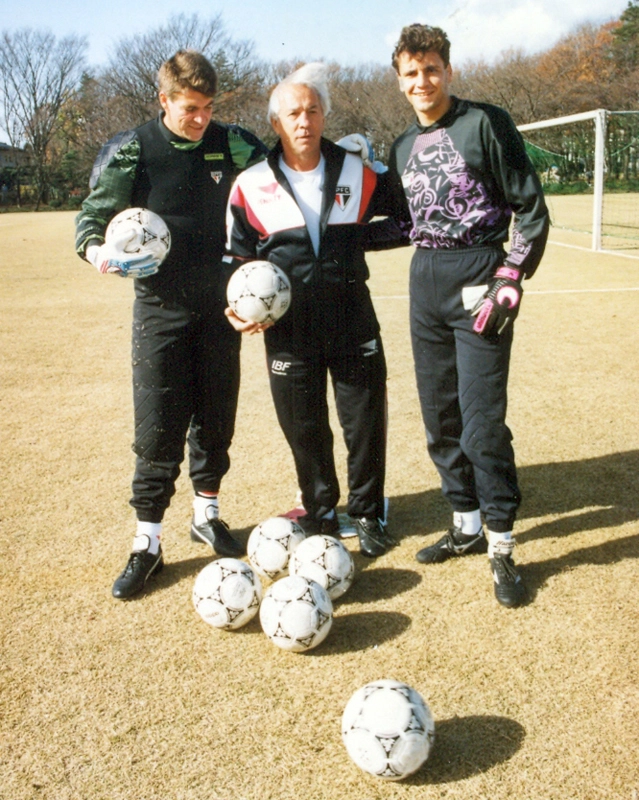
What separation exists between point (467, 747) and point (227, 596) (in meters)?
1.30

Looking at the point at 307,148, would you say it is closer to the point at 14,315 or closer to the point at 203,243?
the point at 203,243

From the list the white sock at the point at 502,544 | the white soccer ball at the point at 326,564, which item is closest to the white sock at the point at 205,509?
the white soccer ball at the point at 326,564

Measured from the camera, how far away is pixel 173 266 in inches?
164

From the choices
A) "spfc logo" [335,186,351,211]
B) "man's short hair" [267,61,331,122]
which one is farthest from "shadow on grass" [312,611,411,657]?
"man's short hair" [267,61,331,122]

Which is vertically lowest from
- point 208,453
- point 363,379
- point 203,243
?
point 208,453

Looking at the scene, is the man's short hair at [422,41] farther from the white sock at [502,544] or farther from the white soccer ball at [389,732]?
the white soccer ball at [389,732]

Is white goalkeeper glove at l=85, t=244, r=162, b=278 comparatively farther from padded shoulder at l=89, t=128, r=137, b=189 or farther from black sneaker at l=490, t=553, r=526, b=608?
black sneaker at l=490, t=553, r=526, b=608

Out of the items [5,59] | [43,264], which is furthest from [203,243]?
[5,59]

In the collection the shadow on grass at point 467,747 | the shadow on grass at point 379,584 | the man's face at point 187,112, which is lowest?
the shadow on grass at point 467,747

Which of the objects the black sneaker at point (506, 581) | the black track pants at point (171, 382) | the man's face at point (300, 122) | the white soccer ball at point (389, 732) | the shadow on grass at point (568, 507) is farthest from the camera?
the shadow on grass at point (568, 507)

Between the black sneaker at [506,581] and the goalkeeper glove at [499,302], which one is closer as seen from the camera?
the goalkeeper glove at [499,302]

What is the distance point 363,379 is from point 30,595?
210cm

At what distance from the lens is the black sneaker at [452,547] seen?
4.32 meters

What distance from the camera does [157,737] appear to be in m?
2.99
